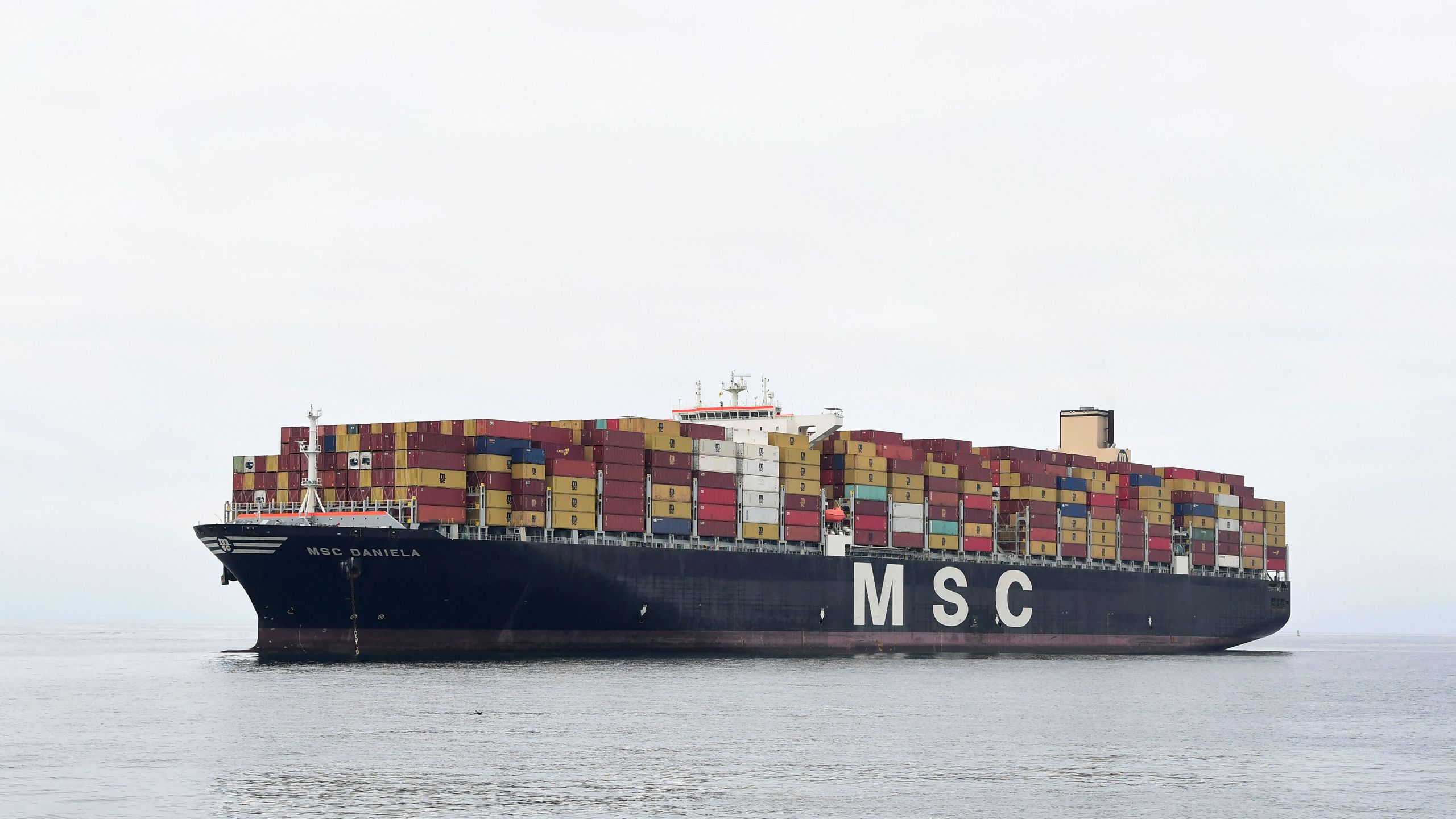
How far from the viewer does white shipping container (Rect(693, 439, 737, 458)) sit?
7756 centimetres

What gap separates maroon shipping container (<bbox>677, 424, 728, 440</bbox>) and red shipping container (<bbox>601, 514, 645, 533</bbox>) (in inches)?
203

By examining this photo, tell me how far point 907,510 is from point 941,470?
3.76 m

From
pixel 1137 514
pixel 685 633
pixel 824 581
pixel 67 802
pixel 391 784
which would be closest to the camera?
pixel 67 802

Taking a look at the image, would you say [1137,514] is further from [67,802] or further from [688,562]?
[67,802]

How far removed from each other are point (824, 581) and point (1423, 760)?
40.6 meters

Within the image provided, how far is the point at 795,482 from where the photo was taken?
81312 millimetres

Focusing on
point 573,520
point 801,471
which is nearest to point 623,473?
point 573,520

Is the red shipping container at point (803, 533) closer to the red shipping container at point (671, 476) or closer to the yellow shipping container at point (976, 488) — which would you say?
the red shipping container at point (671, 476)

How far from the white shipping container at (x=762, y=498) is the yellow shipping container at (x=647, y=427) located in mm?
4989

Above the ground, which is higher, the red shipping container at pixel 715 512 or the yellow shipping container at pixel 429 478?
the yellow shipping container at pixel 429 478

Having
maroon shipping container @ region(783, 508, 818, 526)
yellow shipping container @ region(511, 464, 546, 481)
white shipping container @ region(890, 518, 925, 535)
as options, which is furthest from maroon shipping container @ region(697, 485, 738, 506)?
white shipping container @ region(890, 518, 925, 535)

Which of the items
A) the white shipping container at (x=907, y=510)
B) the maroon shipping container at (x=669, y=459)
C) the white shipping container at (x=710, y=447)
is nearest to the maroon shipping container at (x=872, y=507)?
the white shipping container at (x=907, y=510)

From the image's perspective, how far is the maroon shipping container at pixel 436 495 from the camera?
67250 millimetres

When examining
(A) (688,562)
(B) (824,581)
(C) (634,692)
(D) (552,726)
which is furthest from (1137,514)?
(D) (552,726)
